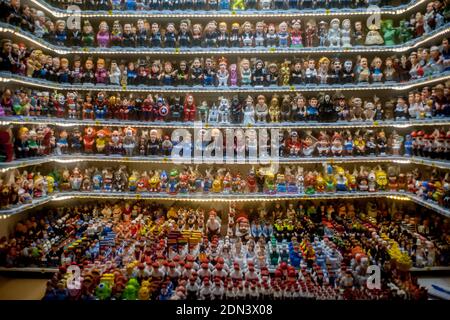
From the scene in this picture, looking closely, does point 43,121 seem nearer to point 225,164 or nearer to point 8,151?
point 8,151

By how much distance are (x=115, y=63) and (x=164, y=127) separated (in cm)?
110

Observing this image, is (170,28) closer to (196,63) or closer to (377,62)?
(196,63)

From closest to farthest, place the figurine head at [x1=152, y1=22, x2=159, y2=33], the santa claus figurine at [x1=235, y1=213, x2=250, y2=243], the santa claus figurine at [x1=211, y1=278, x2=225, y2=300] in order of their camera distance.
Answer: the santa claus figurine at [x1=211, y1=278, x2=225, y2=300] < the santa claus figurine at [x1=235, y1=213, x2=250, y2=243] < the figurine head at [x1=152, y1=22, x2=159, y2=33]

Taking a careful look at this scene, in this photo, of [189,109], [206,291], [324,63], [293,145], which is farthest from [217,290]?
[324,63]

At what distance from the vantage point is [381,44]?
16.6 ft

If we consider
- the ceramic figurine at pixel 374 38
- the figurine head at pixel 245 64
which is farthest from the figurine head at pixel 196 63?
the ceramic figurine at pixel 374 38

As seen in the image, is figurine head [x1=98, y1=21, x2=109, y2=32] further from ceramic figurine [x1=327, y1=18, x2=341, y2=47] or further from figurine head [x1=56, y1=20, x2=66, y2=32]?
ceramic figurine [x1=327, y1=18, x2=341, y2=47]

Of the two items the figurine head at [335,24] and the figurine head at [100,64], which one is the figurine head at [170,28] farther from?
the figurine head at [335,24]

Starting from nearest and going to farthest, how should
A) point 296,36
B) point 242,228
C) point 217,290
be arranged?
point 217,290 < point 242,228 < point 296,36

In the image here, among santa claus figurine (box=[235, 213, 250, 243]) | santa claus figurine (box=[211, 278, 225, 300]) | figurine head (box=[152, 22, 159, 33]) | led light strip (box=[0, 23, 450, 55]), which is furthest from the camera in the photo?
figurine head (box=[152, 22, 159, 33])

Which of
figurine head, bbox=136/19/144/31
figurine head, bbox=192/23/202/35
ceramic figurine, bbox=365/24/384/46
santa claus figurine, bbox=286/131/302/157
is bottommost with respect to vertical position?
santa claus figurine, bbox=286/131/302/157

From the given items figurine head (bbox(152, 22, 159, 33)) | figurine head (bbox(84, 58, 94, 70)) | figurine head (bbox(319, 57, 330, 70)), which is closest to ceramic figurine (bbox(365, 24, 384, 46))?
figurine head (bbox(319, 57, 330, 70))
